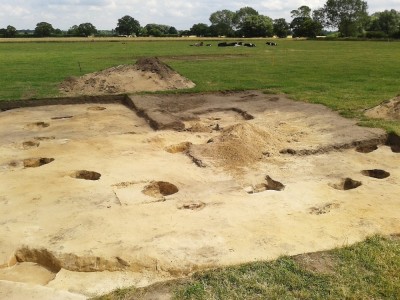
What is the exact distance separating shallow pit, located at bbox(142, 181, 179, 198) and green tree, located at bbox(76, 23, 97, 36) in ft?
291

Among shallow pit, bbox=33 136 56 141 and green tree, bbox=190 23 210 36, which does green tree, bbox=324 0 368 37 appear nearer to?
green tree, bbox=190 23 210 36

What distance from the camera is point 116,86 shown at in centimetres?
1684

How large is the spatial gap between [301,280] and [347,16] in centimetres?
9535

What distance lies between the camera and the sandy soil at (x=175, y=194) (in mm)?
5086

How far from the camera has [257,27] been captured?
272 ft

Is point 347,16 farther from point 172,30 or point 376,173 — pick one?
point 376,173

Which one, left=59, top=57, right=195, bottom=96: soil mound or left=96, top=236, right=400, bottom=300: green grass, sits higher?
left=59, top=57, right=195, bottom=96: soil mound

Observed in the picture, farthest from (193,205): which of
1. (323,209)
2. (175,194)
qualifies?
(323,209)

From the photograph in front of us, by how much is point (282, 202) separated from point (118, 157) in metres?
3.74

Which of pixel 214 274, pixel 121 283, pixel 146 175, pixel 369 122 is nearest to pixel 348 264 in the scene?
pixel 214 274

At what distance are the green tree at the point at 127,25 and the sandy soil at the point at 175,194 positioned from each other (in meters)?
95.9

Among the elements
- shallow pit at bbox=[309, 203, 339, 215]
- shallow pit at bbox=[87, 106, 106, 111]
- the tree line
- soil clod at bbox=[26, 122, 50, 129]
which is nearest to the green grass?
shallow pit at bbox=[309, 203, 339, 215]

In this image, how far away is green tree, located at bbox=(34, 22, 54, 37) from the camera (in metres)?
88.6

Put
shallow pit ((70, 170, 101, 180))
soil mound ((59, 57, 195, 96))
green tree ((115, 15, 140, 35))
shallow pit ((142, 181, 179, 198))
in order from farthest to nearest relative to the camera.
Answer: green tree ((115, 15, 140, 35))
soil mound ((59, 57, 195, 96))
shallow pit ((70, 170, 101, 180))
shallow pit ((142, 181, 179, 198))
